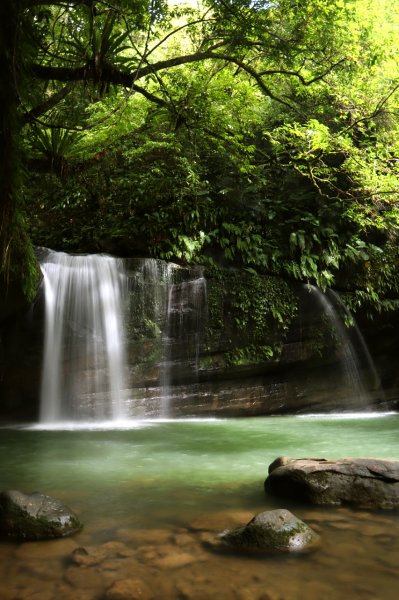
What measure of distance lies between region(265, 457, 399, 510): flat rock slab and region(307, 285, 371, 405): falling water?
25.3ft

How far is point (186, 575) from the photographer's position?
3.05 meters

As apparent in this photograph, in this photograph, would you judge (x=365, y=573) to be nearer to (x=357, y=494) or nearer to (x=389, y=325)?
(x=357, y=494)

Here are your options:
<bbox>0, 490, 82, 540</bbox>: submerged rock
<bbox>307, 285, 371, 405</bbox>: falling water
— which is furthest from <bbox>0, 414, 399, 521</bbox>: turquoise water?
<bbox>307, 285, 371, 405</bbox>: falling water

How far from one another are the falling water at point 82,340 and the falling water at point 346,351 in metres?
4.92

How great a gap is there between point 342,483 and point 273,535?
4.30 feet

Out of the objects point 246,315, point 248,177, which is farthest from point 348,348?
point 248,177

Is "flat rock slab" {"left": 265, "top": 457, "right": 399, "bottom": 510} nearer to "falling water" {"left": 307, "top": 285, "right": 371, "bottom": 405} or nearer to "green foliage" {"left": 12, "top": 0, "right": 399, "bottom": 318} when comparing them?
"green foliage" {"left": 12, "top": 0, "right": 399, "bottom": 318}

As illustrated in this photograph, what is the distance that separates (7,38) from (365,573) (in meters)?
4.83

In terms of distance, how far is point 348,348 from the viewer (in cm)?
1238

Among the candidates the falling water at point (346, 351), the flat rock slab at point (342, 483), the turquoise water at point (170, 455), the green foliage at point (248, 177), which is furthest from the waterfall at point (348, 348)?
the flat rock slab at point (342, 483)

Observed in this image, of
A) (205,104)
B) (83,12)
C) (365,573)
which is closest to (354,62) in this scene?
(205,104)

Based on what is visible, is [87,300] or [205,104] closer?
[205,104]

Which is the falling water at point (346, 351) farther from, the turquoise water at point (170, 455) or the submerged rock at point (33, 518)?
the submerged rock at point (33, 518)

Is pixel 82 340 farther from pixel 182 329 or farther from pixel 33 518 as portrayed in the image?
pixel 33 518
